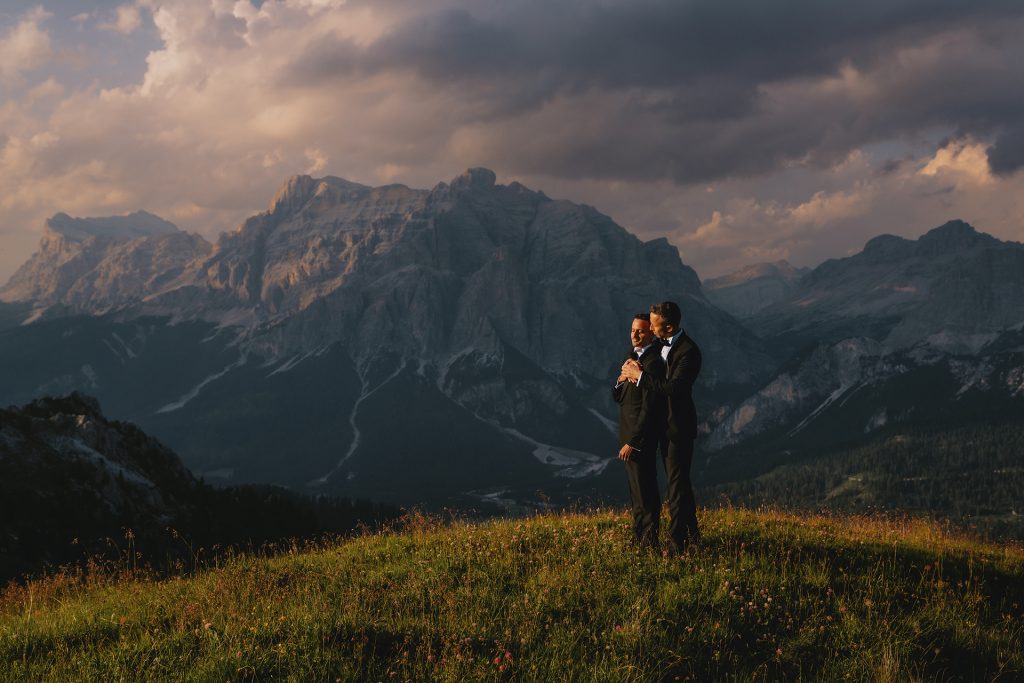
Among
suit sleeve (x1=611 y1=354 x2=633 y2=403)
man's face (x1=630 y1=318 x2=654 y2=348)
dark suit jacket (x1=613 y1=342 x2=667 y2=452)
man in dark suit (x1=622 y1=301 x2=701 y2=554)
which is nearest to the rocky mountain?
suit sleeve (x1=611 y1=354 x2=633 y2=403)

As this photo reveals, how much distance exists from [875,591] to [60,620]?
12.0m

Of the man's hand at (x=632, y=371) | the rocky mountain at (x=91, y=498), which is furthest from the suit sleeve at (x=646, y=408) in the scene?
the rocky mountain at (x=91, y=498)

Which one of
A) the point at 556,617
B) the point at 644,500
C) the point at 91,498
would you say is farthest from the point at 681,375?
the point at 91,498

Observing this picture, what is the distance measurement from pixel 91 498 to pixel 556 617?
26116 millimetres

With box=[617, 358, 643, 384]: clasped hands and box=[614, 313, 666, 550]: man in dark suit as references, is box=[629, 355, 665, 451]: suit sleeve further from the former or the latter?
box=[617, 358, 643, 384]: clasped hands

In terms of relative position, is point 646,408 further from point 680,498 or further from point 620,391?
point 680,498

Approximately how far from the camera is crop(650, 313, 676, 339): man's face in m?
12.0

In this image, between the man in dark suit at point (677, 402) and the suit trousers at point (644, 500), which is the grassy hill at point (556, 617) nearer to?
the suit trousers at point (644, 500)

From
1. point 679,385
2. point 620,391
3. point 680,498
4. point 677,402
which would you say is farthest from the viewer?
point 620,391

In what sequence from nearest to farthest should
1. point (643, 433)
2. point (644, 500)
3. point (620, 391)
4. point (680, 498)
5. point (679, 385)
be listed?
point (679, 385)
point (680, 498)
point (643, 433)
point (644, 500)
point (620, 391)

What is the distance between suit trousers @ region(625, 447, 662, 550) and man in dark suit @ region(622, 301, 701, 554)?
1.01 feet

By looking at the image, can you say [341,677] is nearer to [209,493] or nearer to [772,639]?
[772,639]

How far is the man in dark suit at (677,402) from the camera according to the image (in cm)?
1170

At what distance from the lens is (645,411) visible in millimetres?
12133
